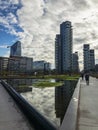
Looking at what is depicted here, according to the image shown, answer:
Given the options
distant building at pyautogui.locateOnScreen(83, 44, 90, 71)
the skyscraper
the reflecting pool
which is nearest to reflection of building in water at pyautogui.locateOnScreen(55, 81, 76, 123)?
the reflecting pool

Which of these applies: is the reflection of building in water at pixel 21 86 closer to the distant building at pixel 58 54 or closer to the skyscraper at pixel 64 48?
the skyscraper at pixel 64 48

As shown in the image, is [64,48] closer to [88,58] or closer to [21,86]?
[88,58]

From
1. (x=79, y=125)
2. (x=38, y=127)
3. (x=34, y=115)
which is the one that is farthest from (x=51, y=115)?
(x=79, y=125)

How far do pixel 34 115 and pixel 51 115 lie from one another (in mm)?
1795

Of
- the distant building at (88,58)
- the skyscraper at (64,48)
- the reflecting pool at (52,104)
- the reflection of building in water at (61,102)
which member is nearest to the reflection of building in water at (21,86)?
the reflection of building in water at (61,102)

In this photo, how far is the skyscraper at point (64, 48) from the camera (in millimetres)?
162875

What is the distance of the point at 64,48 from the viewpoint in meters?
166

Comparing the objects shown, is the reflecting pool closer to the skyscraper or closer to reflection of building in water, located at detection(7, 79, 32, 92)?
reflection of building in water, located at detection(7, 79, 32, 92)

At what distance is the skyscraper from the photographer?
6412 inches

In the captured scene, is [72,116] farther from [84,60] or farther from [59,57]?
[84,60]

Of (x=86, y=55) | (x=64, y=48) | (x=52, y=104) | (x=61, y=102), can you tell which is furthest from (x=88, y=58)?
(x=52, y=104)

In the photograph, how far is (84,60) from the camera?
194375mm

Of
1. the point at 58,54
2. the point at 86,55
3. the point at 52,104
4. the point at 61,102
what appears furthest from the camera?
the point at 86,55

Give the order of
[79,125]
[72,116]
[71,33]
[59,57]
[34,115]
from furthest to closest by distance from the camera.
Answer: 1. [59,57]
2. [71,33]
3. [34,115]
4. [72,116]
5. [79,125]
